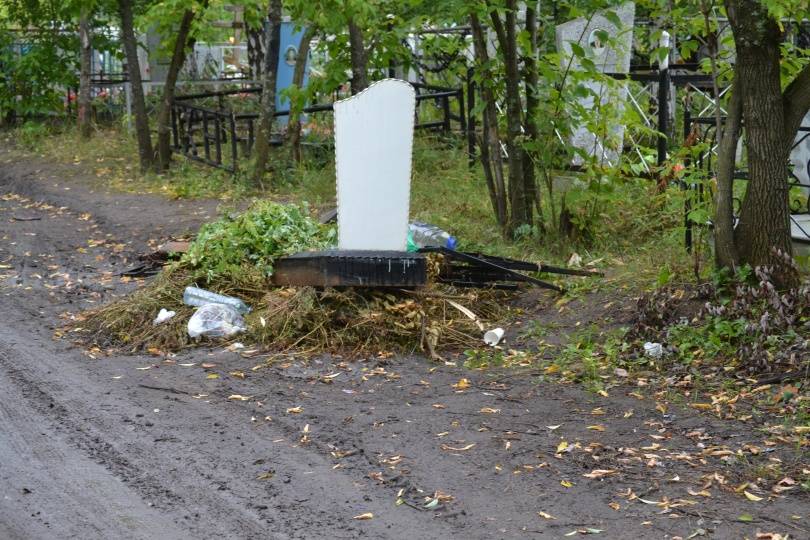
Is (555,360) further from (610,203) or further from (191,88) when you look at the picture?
(191,88)

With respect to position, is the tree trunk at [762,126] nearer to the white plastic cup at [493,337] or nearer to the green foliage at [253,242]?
the white plastic cup at [493,337]

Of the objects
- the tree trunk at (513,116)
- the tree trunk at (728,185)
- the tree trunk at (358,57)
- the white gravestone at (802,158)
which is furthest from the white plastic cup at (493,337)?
the tree trunk at (358,57)

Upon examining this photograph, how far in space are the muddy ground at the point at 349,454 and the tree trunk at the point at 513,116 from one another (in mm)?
3200

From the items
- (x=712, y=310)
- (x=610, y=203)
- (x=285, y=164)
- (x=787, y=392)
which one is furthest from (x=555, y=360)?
(x=285, y=164)

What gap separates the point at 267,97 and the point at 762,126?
845 cm

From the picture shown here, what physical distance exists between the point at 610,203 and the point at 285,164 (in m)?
6.25

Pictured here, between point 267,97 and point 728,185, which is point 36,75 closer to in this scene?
point 267,97

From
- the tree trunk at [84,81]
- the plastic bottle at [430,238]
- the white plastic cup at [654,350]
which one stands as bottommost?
the white plastic cup at [654,350]

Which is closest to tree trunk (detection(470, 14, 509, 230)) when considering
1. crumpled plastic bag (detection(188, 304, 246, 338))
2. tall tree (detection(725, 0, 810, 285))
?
tall tree (detection(725, 0, 810, 285))

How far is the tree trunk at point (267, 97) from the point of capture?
13.5 m

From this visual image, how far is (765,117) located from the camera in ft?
21.8

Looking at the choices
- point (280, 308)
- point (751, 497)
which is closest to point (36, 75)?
point (280, 308)

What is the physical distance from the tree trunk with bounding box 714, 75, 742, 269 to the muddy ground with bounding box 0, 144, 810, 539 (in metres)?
1.46

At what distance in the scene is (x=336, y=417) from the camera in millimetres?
5855
